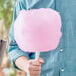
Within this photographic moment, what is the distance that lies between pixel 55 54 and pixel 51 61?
0.12ft

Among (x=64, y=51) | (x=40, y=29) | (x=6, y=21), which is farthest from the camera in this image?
(x=6, y=21)

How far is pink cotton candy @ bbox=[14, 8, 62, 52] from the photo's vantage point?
0.92 m

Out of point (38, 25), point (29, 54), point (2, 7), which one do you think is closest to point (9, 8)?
point (2, 7)

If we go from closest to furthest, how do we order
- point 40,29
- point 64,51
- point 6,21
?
point 40,29 < point 64,51 < point 6,21

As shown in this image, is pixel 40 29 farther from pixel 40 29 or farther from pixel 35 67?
pixel 35 67

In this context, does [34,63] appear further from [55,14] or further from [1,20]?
[1,20]

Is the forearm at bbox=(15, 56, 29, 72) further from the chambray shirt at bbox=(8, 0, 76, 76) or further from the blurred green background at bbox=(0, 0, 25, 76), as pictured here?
the blurred green background at bbox=(0, 0, 25, 76)

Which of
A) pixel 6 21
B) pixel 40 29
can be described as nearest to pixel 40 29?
pixel 40 29

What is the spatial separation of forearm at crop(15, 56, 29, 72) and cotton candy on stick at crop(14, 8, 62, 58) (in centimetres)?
13

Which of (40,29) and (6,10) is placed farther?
(6,10)

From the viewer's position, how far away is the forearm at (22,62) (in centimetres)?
106

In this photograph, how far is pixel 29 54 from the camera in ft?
3.70

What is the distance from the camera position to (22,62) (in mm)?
1070

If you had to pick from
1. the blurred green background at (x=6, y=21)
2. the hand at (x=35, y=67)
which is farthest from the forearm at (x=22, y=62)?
the blurred green background at (x=6, y=21)
